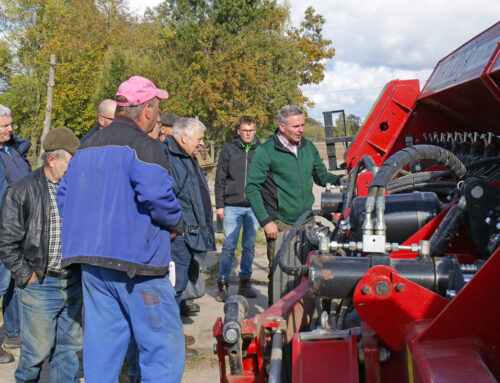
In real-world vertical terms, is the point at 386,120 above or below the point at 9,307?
above

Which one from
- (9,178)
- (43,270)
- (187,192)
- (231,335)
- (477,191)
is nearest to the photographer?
(231,335)

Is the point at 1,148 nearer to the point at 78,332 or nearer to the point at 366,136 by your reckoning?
the point at 78,332

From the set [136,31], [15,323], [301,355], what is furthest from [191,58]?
[301,355]

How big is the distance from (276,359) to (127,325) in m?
1.05

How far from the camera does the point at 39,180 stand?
3162 mm

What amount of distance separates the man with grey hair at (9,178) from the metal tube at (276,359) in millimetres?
2685

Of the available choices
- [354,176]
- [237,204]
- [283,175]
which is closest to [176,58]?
[237,204]

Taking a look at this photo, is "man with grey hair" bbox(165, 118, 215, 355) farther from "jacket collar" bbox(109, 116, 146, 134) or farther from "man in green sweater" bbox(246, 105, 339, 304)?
"jacket collar" bbox(109, 116, 146, 134)

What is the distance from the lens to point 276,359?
195 cm

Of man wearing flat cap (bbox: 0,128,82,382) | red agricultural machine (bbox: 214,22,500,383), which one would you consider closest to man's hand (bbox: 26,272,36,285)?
man wearing flat cap (bbox: 0,128,82,382)

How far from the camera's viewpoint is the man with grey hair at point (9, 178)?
4.18 meters

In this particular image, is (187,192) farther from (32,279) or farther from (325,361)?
(325,361)

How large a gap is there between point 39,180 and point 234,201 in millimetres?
2797

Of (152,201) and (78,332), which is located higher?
(152,201)
